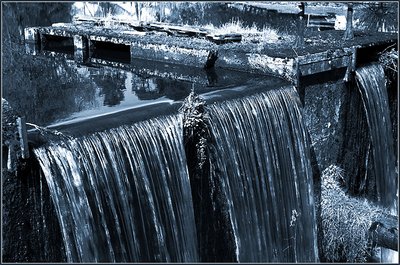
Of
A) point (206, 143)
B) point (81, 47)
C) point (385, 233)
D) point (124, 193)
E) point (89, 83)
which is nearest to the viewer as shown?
point (124, 193)

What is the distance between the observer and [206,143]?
6.98 metres

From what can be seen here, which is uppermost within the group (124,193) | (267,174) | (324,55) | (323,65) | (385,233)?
(324,55)

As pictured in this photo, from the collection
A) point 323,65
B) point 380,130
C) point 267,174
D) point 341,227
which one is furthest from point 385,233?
point 323,65

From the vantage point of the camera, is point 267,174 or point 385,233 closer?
point 267,174

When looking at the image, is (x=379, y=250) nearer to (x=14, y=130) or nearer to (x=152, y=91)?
(x=152, y=91)

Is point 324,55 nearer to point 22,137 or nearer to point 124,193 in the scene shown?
point 124,193

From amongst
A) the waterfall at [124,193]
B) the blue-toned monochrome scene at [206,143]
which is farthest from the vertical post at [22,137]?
the waterfall at [124,193]

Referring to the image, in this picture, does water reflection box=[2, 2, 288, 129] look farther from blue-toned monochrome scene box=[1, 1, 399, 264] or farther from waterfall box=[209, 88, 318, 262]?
waterfall box=[209, 88, 318, 262]

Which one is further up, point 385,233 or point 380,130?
point 380,130

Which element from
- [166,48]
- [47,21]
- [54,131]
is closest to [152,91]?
[166,48]

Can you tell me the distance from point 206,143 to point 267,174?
3.92 ft

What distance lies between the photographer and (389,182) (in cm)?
1036

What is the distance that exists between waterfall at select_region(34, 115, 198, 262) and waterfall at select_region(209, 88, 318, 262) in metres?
0.73

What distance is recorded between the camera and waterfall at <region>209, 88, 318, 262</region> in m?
7.26
